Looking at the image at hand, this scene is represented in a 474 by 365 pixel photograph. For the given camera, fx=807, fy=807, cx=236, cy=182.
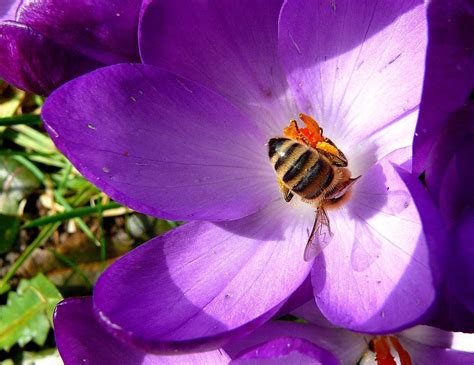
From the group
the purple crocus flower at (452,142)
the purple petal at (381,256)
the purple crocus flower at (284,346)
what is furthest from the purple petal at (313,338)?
the purple crocus flower at (452,142)

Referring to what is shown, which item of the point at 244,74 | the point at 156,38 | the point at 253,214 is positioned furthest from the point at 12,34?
the point at 253,214

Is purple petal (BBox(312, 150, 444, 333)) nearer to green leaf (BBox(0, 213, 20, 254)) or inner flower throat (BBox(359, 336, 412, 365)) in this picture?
inner flower throat (BBox(359, 336, 412, 365))

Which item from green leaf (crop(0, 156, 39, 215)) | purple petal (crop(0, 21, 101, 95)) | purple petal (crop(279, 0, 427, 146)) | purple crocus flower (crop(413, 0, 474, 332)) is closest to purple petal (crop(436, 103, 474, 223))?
purple crocus flower (crop(413, 0, 474, 332))

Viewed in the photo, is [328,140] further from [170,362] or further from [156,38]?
[170,362]

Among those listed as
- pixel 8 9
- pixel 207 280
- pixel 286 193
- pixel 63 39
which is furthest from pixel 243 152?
pixel 8 9

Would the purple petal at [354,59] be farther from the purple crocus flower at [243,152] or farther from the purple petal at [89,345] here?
the purple petal at [89,345]

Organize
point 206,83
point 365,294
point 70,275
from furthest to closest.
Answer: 1. point 70,275
2. point 206,83
3. point 365,294
